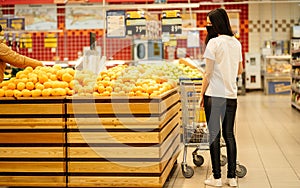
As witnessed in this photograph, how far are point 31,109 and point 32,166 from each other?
553 mm

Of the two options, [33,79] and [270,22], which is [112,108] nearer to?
[33,79]

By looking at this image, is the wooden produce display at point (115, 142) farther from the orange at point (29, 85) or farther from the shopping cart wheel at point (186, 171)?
the shopping cart wheel at point (186, 171)

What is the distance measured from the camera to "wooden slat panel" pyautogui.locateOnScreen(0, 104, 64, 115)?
17.4 feet

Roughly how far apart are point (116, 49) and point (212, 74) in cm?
1680

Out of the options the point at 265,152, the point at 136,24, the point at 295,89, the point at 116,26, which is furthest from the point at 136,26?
the point at 265,152

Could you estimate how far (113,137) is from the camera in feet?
17.2

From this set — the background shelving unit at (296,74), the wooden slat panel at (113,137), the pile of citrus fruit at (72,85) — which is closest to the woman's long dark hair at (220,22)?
the pile of citrus fruit at (72,85)

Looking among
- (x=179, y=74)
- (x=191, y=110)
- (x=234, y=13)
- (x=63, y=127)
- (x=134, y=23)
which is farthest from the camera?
(x=234, y=13)

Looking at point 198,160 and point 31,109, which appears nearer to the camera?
point 31,109

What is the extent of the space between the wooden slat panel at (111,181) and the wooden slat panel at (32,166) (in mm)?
161

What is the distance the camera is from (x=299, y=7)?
2162cm

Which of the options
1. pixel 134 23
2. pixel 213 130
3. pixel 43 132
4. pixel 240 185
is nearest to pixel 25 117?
pixel 43 132

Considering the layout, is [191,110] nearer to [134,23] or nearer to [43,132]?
[43,132]

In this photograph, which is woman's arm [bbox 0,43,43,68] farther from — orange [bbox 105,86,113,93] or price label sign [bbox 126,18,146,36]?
price label sign [bbox 126,18,146,36]
